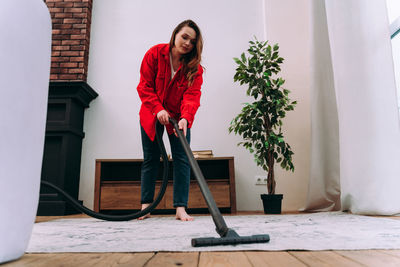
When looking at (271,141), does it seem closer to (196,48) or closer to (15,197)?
(196,48)

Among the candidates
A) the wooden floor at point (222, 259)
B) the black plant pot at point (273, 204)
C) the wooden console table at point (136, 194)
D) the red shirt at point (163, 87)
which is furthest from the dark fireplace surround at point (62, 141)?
the wooden floor at point (222, 259)

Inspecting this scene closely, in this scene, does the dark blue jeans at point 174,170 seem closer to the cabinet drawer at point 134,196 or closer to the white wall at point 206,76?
the cabinet drawer at point 134,196

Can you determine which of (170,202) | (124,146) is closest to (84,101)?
(124,146)

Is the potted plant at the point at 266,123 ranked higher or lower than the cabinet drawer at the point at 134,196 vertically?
higher

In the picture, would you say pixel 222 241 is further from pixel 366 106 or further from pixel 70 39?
pixel 70 39

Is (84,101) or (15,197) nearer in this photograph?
(15,197)

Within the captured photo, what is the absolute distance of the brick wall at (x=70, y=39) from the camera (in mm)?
2811

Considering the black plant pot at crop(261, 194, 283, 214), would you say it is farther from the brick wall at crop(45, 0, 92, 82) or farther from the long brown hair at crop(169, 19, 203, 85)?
the brick wall at crop(45, 0, 92, 82)

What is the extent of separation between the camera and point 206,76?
9.55 ft

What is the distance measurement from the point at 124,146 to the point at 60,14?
1.55m

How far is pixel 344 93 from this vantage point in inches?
73.8

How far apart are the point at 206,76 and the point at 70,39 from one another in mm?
1467

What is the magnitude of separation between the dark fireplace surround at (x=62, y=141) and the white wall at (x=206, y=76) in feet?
0.69

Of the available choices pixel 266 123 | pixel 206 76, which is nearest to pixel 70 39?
pixel 206 76
